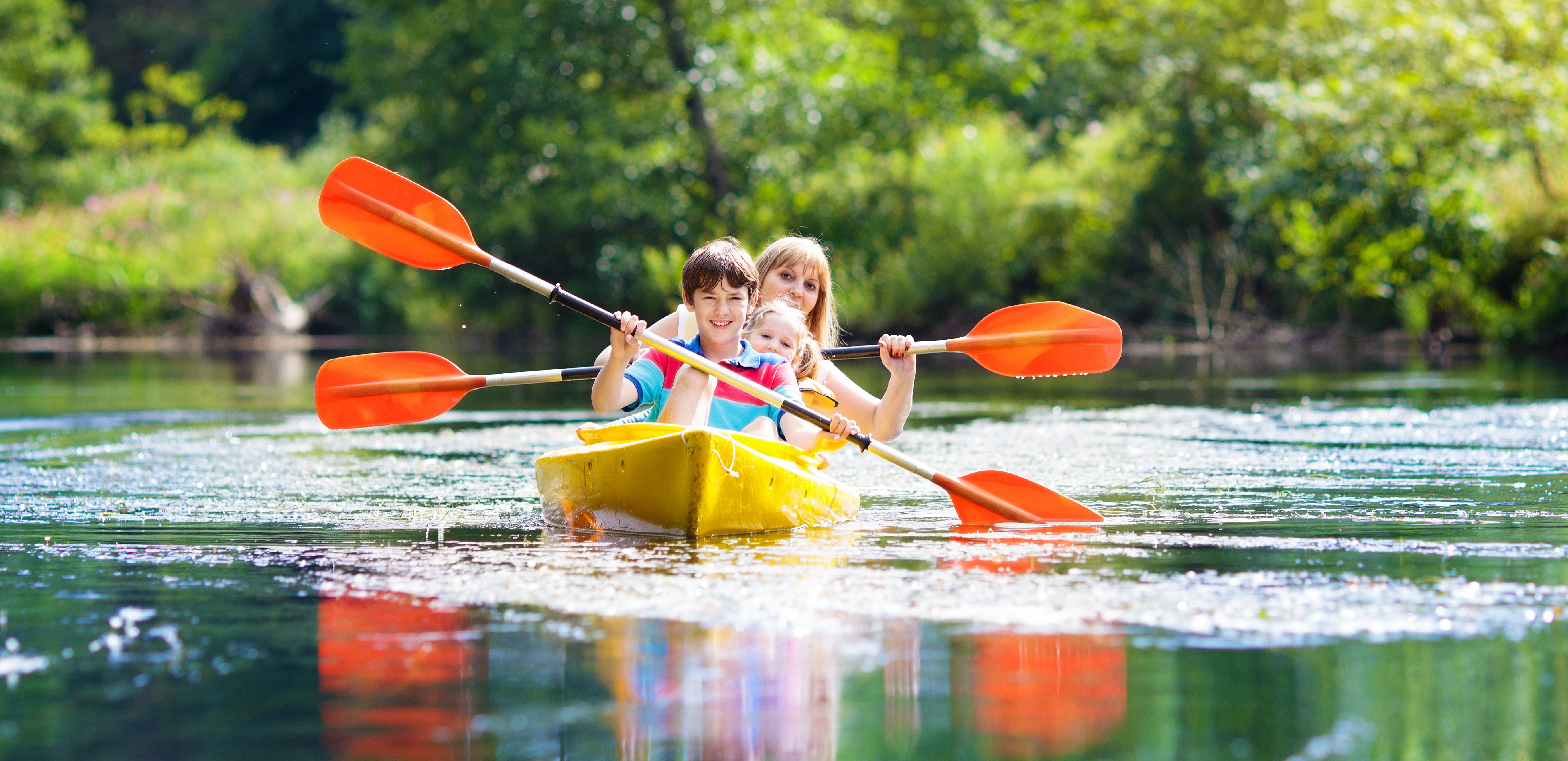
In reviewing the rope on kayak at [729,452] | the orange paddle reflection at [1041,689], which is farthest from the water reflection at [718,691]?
the rope on kayak at [729,452]

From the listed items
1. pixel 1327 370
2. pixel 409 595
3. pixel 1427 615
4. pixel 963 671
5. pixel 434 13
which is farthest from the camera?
pixel 434 13

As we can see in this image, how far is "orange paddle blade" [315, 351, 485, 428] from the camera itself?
5723mm

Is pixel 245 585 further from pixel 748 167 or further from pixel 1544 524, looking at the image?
pixel 748 167

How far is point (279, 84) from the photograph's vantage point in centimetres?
4034

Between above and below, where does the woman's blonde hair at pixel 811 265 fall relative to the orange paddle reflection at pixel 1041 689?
above

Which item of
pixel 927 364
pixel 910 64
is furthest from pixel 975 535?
pixel 910 64

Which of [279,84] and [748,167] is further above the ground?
[279,84]

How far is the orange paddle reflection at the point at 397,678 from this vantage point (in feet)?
8.55

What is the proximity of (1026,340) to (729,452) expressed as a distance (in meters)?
1.78

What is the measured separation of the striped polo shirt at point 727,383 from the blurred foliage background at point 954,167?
1064 centimetres

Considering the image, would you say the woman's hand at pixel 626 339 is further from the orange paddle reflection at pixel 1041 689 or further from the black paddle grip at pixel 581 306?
the orange paddle reflection at pixel 1041 689

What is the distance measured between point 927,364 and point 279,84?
89.0 ft

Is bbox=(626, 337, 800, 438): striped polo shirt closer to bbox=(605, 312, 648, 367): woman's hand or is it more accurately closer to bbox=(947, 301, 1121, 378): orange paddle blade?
bbox=(605, 312, 648, 367): woman's hand

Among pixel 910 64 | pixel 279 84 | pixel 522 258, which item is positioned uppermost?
pixel 279 84
